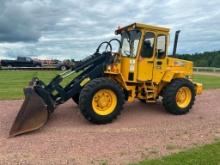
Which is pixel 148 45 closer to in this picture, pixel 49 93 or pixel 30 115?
pixel 49 93

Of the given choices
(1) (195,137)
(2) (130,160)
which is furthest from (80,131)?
(1) (195,137)

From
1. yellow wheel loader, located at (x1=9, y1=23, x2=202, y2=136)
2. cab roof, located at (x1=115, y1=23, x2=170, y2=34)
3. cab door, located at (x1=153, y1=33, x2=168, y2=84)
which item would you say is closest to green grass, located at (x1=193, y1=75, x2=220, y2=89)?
yellow wheel loader, located at (x1=9, y1=23, x2=202, y2=136)

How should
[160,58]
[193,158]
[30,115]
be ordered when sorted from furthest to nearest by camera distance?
1. [160,58]
2. [30,115]
3. [193,158]

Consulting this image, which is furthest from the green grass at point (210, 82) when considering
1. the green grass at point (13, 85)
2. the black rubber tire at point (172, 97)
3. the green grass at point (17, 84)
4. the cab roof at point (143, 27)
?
the green grass at point (13, 85)

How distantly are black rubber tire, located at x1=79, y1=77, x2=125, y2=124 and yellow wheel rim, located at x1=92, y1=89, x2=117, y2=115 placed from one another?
0.09 metres

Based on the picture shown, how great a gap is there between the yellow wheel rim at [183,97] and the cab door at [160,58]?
2.54 feet

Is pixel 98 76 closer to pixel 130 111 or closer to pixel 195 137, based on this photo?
pixel 130 111

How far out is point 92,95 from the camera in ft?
24.5

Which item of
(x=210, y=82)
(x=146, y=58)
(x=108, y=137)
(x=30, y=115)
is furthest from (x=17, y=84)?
(x=108, y=137)

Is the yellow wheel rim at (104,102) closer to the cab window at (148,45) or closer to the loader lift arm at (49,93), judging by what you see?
the loader lift arm at (49,93)

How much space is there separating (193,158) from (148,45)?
13.5 feet

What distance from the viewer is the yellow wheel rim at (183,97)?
9.23m

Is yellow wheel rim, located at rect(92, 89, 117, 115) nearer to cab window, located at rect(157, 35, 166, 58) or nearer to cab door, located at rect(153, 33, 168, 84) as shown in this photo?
cab door, located at rect(153, 33, 168, 84)

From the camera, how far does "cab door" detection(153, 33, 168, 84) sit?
8914 millimetres
